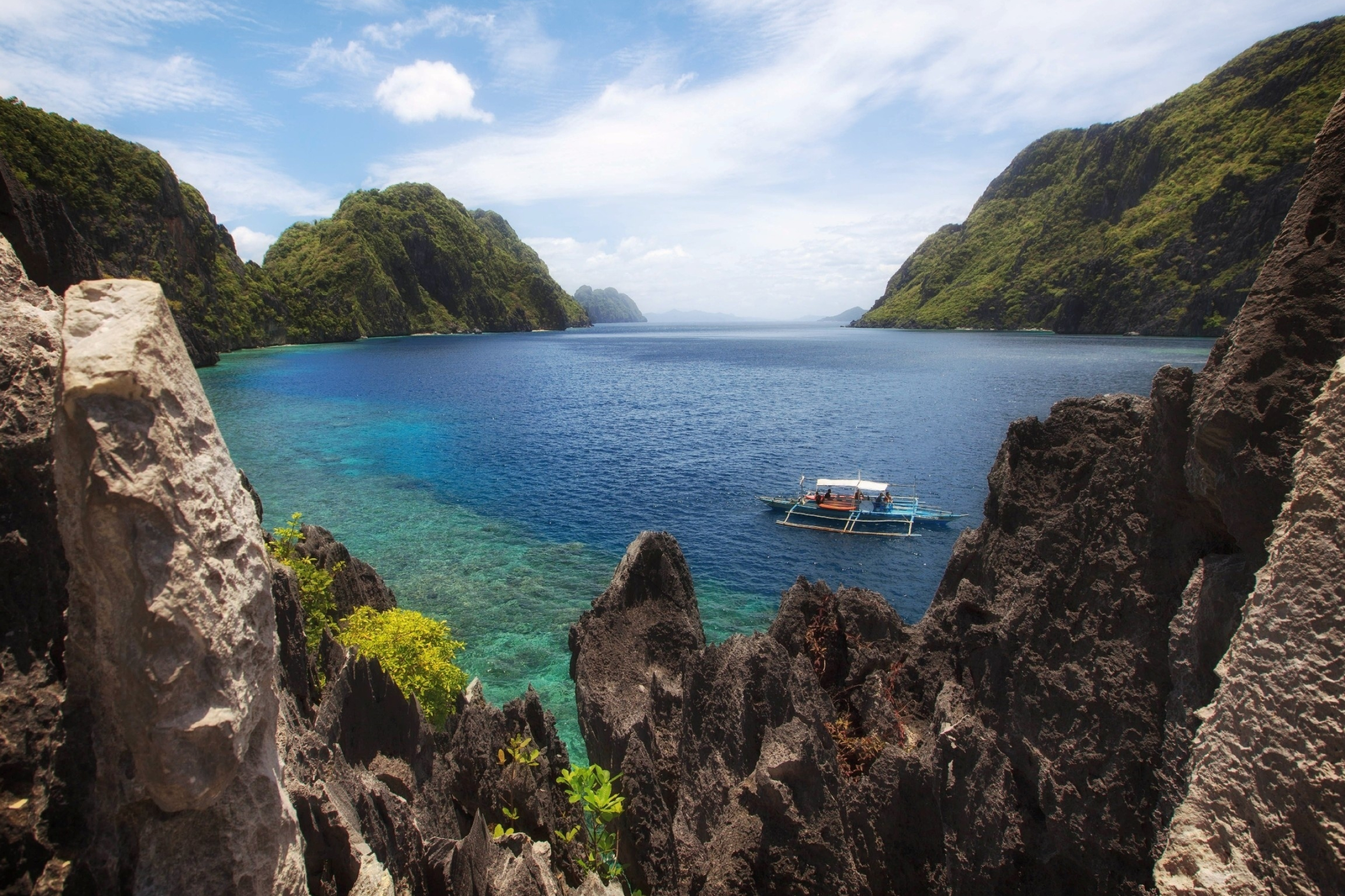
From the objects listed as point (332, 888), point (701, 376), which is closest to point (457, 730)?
point (332, 888)

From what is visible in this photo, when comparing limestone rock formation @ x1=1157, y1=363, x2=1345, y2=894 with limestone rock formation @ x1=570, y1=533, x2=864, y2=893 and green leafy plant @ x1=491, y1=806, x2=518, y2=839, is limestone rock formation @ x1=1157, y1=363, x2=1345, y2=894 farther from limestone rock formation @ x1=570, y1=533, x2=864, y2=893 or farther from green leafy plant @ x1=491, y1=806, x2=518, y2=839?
green leafy plant @ x1=491, y1=806, x2=518, y2=839

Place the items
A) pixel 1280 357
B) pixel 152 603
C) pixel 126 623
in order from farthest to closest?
pixel 1280 357, pixel 126 623, pixel 152 603

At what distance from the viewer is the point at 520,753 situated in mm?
13188

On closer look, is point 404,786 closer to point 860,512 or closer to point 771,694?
point 771,694

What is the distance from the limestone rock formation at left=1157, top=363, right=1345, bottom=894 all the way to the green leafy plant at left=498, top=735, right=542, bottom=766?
405 inches

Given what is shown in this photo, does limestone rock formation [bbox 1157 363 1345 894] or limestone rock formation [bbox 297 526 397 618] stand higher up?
limestone rock formation [bbox 1157 363 1345 894]

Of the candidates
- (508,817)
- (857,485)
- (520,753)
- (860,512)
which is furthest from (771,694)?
(857,485)

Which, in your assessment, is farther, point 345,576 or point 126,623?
point 345,576

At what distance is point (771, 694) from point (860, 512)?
33.3m

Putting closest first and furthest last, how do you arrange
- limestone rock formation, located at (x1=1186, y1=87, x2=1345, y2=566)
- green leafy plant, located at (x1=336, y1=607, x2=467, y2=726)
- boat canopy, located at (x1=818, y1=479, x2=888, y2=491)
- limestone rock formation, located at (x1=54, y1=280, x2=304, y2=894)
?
limestone rock formation, located at (x1=54, y1=280, x2=304, y2=894) < limestone rock formation, located at (x1=1186, y1=87, x2=1345, y2=566) < green leafy plant, located at (x1=336, y1=607, x2=467, y2=726) < boat canopy, located at (x1=818, y1=479, x2=888, y2=491)

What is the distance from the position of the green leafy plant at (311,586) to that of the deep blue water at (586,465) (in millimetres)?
7010

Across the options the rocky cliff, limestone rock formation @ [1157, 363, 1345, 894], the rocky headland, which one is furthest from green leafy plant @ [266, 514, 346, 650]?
limestone rock formation @ [1157, 363, 1345, 894]

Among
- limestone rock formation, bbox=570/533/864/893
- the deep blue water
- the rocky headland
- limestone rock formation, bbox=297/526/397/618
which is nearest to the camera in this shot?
the rocky headland

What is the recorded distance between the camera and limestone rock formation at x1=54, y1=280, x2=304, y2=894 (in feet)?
15.0
